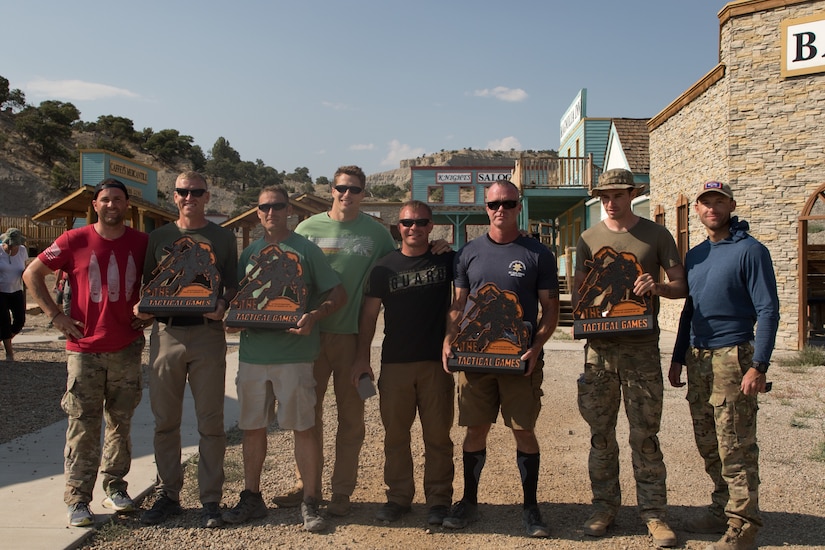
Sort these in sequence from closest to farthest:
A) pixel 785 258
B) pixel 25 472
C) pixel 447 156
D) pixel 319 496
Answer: pixel 319 496 → pixel 25 472 → pixel 785 258 → pixel 447 156

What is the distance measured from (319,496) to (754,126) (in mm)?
11153

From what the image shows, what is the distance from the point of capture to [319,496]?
4.34m

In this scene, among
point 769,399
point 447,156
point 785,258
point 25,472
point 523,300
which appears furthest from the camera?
point 447,156

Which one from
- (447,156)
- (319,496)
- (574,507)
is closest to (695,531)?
(574,507)

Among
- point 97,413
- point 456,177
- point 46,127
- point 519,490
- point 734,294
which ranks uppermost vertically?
point 46,127

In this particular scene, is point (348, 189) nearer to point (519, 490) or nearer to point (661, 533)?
point (519, 490)

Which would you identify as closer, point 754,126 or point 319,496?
point 319,496

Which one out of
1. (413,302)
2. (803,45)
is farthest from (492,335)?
(803,45)

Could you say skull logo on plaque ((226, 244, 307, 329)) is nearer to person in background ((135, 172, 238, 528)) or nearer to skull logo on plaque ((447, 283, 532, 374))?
person in background ((135, 172, 238, 528))

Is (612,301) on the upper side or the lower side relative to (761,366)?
upper

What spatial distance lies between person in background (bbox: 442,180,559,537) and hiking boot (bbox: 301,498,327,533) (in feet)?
2.52

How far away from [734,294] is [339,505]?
2.78 metres

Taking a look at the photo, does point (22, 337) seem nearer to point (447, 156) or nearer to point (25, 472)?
point (25, 472)

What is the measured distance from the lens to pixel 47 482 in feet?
16.3
